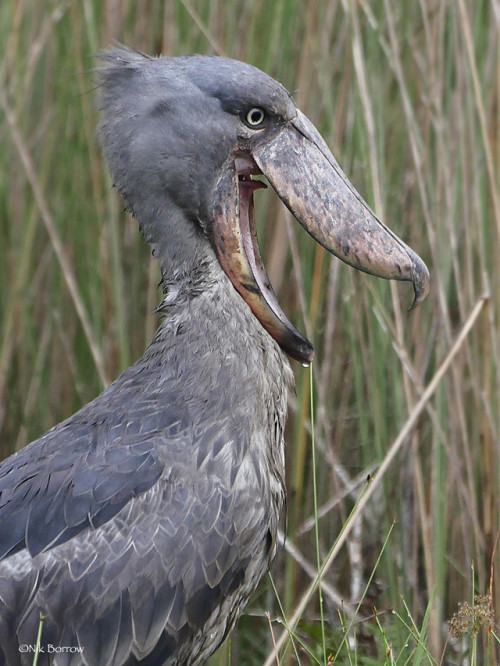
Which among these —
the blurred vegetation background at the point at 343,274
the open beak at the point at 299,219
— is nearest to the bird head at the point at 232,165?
the open beak at the point at 299,219

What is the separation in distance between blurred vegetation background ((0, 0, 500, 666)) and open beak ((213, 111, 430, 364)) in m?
0.53

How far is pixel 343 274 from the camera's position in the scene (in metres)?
3.20

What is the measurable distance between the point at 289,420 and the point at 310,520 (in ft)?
0.97

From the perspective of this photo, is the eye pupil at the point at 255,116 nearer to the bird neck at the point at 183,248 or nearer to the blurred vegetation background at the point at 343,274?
the bird neck at the point at 183,248

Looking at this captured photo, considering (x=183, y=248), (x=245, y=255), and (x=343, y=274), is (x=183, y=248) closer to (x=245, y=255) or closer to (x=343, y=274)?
(x=245, y=255)

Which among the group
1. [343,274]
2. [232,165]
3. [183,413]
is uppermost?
[232,165]

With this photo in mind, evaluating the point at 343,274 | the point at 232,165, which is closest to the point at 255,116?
the point at 232,165

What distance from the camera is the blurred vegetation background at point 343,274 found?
2.92 meters

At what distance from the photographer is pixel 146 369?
236 cm

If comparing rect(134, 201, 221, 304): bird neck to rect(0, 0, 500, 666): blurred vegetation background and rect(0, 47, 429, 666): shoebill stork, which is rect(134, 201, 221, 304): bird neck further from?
rect(0, 0, 500, 666): blurred vegetation background

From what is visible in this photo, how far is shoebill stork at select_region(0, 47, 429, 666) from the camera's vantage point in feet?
6.88

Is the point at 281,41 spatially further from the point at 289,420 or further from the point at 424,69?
the point at 289,420

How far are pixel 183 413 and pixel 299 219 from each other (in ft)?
1.48

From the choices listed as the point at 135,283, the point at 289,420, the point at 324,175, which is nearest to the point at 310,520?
the point at 289,420
